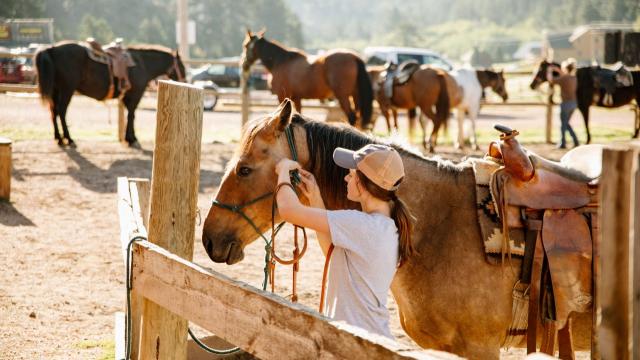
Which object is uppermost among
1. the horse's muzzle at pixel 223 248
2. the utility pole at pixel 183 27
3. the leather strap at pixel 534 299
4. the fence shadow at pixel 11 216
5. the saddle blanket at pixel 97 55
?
the utility pole at pixel 183 27

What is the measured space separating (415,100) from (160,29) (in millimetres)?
56005

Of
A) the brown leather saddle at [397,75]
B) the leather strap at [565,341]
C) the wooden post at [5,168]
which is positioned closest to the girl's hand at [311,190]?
the leather strap at [565,341]

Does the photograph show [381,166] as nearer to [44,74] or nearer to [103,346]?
[103,346]

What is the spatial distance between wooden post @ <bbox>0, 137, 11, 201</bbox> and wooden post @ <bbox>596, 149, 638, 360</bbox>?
316 inches

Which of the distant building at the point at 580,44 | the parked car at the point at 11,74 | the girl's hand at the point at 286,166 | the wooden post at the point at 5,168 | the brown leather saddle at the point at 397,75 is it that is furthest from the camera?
the distant building at the point at 580,44

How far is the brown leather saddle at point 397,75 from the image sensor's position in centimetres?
1441

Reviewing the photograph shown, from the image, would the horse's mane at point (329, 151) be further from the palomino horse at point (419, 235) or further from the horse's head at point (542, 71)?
the horse's head at point (542, 71)

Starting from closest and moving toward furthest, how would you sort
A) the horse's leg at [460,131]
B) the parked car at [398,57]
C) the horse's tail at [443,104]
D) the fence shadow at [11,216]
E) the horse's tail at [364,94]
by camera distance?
the fence shadow at [11,216] → the horse's tail at [364,94] → the horse's tail at [443,104] → the horse's leg at [460,131] → the parked car at [398,57]

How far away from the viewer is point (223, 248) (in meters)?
3.19

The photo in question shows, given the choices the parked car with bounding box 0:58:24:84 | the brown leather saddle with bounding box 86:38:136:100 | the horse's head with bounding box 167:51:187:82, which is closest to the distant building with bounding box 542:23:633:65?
the parked car with bounding box 0:58:24:84

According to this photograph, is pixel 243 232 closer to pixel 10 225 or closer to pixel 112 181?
pixel 10 225

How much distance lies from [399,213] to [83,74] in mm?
11062

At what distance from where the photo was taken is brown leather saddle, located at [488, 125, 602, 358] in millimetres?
3115

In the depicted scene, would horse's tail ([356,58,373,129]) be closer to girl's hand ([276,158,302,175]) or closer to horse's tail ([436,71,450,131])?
horse's tail ([436,71,450,131])
